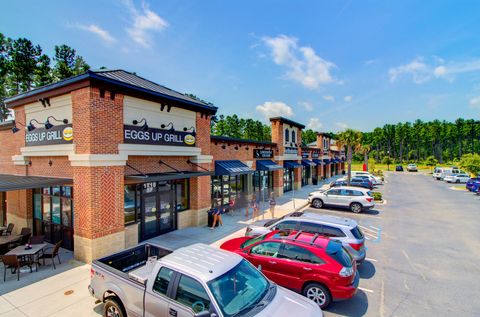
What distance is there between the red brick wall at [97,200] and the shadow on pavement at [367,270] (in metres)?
9.34

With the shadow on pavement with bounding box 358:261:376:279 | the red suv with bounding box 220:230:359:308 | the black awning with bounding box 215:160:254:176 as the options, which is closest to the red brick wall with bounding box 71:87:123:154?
the red suv with bounding box 220:230:359:308

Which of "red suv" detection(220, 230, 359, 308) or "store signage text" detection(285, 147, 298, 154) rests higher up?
"store signage text" detection(285, 147, 298, 154)

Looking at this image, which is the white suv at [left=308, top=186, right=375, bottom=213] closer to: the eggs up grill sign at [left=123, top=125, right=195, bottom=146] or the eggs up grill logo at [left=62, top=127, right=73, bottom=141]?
the eggs up grill sign at [left=123, top=125, right=195, bottom=146]

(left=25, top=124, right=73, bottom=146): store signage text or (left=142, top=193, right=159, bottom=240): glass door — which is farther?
(left=142, top=193, right=159, bottom=240): glass door

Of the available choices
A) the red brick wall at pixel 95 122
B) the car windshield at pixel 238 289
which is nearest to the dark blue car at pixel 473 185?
the car windshield at pixel 238 289

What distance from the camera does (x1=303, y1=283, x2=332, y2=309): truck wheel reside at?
6543mm

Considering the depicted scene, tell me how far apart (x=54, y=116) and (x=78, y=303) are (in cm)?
778

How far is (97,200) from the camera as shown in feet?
30.1

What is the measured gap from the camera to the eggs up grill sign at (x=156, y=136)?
1046 cm

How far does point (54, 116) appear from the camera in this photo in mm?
10602

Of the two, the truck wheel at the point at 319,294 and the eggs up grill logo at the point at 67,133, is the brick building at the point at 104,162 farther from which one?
the truck wheel at the point at 319,294

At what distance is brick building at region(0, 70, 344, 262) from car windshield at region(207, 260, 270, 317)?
6.29m

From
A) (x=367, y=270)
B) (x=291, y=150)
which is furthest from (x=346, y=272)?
(x=291, y=150)

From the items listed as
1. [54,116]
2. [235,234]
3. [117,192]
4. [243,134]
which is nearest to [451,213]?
[235,234]
